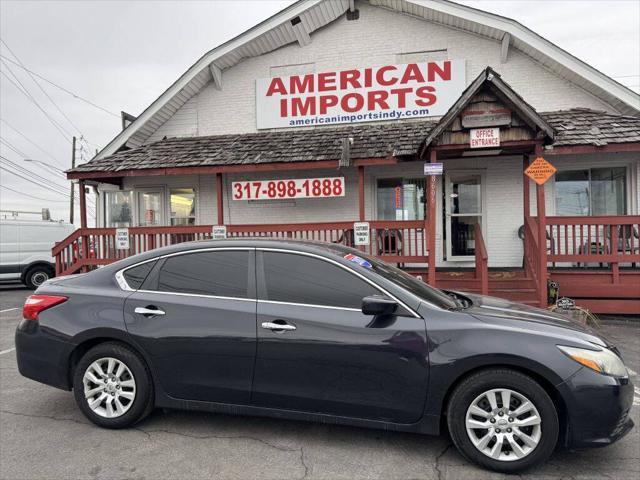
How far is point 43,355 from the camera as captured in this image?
3.80 m

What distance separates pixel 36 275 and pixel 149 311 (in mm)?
13218

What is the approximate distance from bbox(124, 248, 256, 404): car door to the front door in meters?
7.45

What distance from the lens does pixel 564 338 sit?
3.06m

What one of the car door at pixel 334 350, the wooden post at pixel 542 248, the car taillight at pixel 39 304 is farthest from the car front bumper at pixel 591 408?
the wooden post at pixel 542 248

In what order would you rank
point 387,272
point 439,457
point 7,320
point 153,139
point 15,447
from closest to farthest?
point 439,457 → point 15,447 → point 387,272 → point 7,320 → point 153,139

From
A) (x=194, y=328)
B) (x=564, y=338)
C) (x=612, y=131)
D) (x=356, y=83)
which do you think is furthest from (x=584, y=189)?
(x=194, y=328)

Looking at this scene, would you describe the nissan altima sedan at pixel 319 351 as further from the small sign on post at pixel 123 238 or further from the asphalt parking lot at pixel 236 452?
the small sign on post at pixel 123 238

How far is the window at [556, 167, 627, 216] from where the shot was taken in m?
9.69

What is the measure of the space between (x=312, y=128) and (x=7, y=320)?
7.69m

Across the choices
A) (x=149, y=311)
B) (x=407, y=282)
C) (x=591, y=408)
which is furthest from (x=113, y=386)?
(x=591, y=408)

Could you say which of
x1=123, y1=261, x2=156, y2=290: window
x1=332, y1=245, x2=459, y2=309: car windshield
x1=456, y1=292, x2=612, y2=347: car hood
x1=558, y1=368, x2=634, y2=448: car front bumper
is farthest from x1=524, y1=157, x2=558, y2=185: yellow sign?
x1=123, y1=261, x2=156, y2=290: window

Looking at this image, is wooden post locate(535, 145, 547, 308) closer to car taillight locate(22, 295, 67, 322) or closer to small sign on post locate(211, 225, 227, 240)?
small sign on post locate(211, 225, 227, 240)

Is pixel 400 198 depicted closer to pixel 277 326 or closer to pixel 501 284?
pixel 501 284

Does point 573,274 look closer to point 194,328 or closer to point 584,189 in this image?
point 584,189
